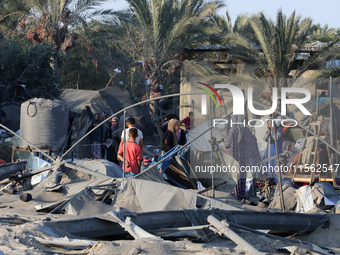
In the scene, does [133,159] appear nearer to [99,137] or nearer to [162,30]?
[99,137]

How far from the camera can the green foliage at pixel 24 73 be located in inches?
729

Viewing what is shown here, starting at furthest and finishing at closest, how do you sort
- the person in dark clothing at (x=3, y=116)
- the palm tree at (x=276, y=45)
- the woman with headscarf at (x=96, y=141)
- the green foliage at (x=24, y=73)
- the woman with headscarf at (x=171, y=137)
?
the palm tree at (x=276, y=45)
the green foliage at (x=24, y=73)
the person in dark clothing at (x=3, y=116)
the woman with headscarf at (x=96, y=141)
the woman with headscarf at (x=171, y=137)

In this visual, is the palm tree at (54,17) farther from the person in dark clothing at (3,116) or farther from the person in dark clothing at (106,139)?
the person in dark clothing at (106,139)

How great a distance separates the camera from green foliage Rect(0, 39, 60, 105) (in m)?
18.5

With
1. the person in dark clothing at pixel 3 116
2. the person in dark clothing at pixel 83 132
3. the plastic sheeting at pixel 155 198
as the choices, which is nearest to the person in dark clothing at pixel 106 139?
the person in dark clothing at pixel 83 132

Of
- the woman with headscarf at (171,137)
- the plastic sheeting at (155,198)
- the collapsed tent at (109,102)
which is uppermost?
the collapsed tent at (109,102)

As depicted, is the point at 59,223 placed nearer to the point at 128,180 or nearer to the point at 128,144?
the point at 128,180

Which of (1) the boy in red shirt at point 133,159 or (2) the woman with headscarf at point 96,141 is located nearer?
(1) the boy in red shirt at point 133,159

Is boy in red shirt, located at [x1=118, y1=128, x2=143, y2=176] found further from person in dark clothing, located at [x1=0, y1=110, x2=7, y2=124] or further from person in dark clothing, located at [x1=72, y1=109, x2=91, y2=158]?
person in dark clothing, located at [x1=0, y1=110, x2=7, y2=124]

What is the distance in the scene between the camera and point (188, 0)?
2136 cm

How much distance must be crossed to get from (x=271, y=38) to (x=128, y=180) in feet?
41.1

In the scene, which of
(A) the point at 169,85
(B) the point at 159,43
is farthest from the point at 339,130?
(A) the point at 169,85

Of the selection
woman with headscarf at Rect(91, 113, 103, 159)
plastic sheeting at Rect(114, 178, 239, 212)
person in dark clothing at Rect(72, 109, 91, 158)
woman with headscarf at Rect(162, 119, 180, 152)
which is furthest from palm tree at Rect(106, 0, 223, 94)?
plastic sheeting at Rect(114, 178, 239, 212)

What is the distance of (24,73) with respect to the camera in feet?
61.6
